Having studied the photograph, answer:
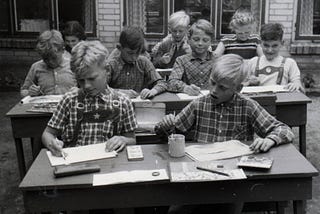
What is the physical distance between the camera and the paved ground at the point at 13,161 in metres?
3.85

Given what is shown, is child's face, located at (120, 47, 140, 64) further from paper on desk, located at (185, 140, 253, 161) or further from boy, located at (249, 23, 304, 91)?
paper on desk, located at (185, 140, 253, 161)

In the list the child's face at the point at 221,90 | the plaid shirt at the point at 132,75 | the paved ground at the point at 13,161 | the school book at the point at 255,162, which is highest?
the child's face at the point at 221,90

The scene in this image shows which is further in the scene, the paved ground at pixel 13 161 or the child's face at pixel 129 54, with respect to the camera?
the child's face at pixel 129 54

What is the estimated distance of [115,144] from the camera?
268 centimetres

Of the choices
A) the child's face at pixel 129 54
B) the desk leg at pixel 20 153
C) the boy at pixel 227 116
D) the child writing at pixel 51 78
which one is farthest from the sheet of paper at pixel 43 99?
the boy at pixel 227 116

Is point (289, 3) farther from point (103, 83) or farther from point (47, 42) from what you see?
point (103, 83)

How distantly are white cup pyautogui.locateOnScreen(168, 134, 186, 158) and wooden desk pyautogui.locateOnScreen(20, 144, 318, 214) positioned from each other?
15 cm

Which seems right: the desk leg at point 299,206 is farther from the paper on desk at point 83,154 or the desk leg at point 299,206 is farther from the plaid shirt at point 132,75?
the plaid shirt at point 132,75

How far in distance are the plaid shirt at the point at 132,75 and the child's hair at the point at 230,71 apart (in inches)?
61.6

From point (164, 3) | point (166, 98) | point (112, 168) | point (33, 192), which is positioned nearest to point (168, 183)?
point (112, 168)

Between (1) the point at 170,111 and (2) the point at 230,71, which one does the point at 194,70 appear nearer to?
(1) the point at 170,111

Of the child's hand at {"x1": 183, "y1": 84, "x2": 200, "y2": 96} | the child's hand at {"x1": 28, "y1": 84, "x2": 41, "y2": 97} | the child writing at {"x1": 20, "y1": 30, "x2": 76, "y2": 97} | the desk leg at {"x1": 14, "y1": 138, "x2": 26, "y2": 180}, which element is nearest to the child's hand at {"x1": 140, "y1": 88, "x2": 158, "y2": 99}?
the child's hand at {"x1": 183, "y1": 84, "x2": 200, "y2": 96}

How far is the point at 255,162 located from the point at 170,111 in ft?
5.15

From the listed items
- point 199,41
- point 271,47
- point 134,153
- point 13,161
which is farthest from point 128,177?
point 13,161
